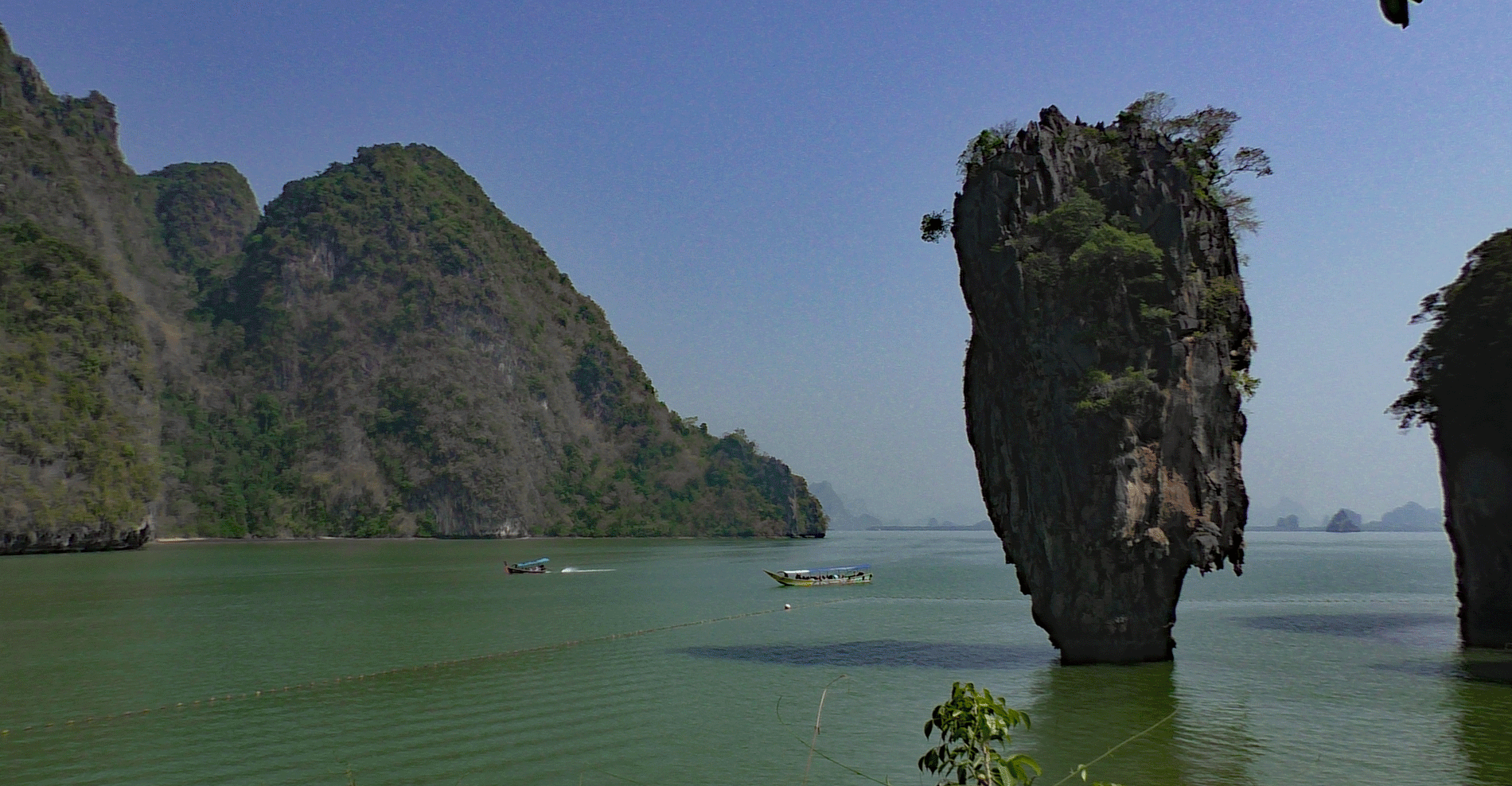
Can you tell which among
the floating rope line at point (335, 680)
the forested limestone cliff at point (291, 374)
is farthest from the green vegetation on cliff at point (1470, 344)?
the forested limestone cliff at point (291, 374)

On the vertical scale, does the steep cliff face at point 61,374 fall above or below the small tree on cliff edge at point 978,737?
above

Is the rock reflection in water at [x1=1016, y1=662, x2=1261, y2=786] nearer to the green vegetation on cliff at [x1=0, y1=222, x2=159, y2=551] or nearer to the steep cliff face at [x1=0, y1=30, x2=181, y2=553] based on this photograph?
the green vegetation on cliff at [x1=0, y1=222, x2=159, y2=551]

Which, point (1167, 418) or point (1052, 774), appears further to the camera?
point (1167, 418)

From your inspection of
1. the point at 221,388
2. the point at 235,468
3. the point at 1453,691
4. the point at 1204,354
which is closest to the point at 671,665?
the point at 1204,354

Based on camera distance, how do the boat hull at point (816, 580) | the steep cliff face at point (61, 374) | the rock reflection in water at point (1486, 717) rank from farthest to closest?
1. the steep cliff face at point (61, 374)
2. the boat hull at point (816, 580)
3. the rock reflection in water at point (1486, 717)

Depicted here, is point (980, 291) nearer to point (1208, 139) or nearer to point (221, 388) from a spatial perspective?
point (1208, 139)

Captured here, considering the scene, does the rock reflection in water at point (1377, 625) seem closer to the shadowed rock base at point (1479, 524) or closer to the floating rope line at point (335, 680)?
the shadowed rock base at point (1479, 524)
